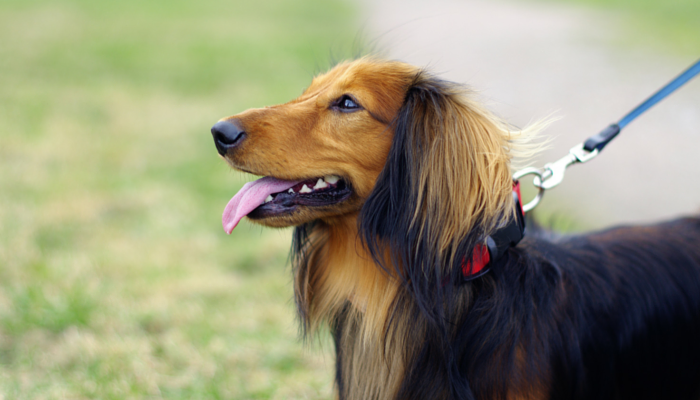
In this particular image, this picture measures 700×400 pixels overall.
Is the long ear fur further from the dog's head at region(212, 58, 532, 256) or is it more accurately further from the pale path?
the pale path

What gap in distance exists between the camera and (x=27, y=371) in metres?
3.72

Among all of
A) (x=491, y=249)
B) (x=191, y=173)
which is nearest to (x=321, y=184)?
(x=491, y=249)

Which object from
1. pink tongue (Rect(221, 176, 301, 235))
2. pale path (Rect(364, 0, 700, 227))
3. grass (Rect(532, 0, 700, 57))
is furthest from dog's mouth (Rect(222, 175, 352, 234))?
grass (Rect(532, 0, 700, 57))

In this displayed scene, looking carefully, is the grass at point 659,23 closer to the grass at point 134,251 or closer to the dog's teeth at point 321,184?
the grass at point 134,251

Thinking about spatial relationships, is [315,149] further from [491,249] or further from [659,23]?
[659,23]

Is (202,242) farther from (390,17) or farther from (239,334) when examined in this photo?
(390,17)

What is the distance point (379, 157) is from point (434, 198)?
1.12 feet

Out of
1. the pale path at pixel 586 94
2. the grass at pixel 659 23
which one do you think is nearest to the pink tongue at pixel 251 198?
the pale path at pixel 586 94

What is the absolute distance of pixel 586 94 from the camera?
10.3 m

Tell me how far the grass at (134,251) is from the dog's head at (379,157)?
950mm

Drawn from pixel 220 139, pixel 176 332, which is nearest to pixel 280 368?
pixel 176 332

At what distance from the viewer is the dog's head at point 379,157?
2508mm

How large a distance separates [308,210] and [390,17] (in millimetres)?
18779

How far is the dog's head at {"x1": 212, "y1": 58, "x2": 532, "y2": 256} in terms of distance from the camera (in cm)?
251
